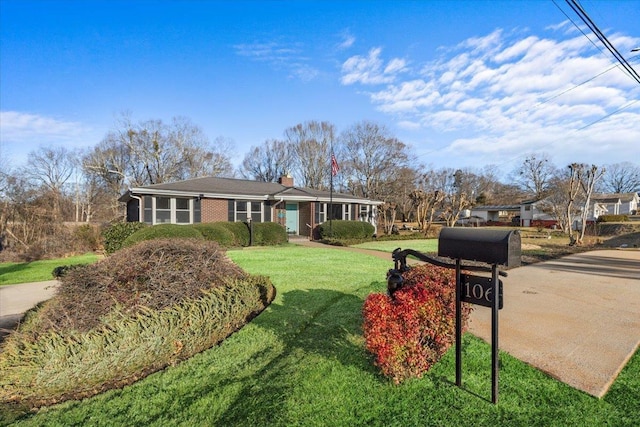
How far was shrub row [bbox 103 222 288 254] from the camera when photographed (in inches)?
452

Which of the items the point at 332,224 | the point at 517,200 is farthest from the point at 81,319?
the point at 517,200

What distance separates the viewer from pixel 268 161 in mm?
44125

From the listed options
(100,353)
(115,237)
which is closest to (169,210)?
(115,237)

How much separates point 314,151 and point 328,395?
36.8 metres

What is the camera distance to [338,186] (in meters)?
38.9

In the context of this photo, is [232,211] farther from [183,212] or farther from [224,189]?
[183,212]

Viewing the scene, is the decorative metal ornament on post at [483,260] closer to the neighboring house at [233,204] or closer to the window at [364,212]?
the neighboring house at [233,204]

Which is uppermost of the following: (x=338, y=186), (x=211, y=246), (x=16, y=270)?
(x=338, y=186)

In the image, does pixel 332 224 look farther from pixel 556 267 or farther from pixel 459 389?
pixel 459 389

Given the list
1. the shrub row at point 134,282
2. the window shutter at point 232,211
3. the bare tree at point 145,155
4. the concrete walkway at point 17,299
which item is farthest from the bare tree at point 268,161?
the shrub row at point 134,282

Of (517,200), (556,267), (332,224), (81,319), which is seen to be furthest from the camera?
(517,200)

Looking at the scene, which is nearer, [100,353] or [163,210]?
[100,353]

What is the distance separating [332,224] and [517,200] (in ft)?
153

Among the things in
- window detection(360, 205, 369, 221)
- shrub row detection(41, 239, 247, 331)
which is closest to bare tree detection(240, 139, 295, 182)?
window detection(360, 205, 369, 221)
